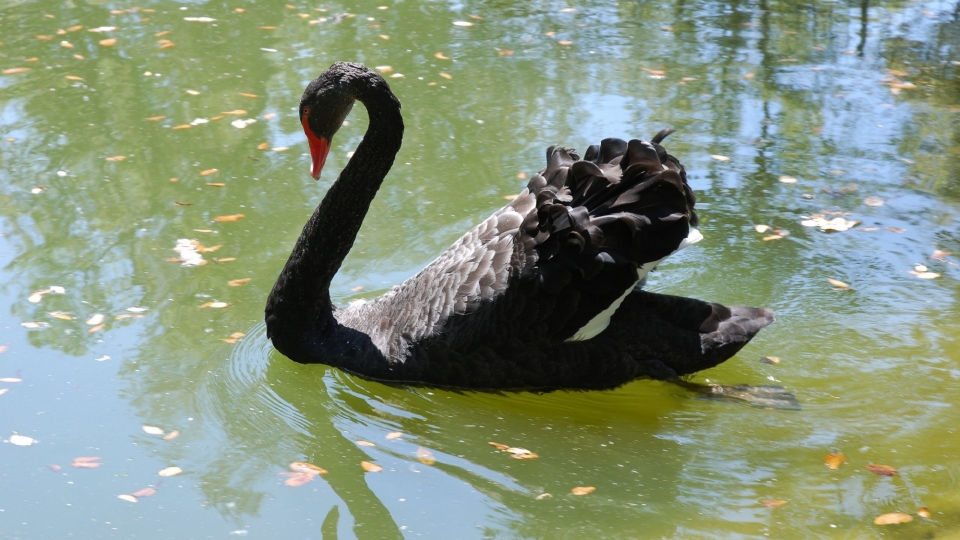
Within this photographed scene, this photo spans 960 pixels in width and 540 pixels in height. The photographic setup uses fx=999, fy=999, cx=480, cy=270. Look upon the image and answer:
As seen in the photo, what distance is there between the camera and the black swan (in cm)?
441

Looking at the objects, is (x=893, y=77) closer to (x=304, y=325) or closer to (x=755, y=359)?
(x=755, y=359)

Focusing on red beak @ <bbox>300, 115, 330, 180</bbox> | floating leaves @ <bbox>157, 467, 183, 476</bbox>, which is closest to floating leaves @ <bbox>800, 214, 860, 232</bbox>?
red beak @ <bbox>300, 115, 330, 180</bbox>

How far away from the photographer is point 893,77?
28.3 feet

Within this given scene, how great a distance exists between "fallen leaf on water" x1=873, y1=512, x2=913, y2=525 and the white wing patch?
1382 millimetres

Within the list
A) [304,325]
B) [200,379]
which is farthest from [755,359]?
[200,379]

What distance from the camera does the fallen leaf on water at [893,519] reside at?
3.81 metres

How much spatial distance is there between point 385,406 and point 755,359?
1868mm

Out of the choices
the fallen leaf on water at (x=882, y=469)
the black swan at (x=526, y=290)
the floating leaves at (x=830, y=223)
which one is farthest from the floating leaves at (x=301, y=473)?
the floating leaves at (x=830, y=223)

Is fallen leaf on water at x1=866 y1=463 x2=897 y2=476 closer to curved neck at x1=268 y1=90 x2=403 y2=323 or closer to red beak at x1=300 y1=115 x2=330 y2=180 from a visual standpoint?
curved neck at x1=268 y1=90 x2=403 y2=323

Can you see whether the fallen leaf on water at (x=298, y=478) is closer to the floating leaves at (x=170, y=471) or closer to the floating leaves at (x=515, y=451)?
the floating leaves at (x=170, y=471)

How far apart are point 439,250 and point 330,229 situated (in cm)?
119

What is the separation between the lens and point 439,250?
5.86 m

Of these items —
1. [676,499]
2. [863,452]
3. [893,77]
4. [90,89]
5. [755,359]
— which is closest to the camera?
[676,499]

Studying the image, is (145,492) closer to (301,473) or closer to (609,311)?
(301,473)
